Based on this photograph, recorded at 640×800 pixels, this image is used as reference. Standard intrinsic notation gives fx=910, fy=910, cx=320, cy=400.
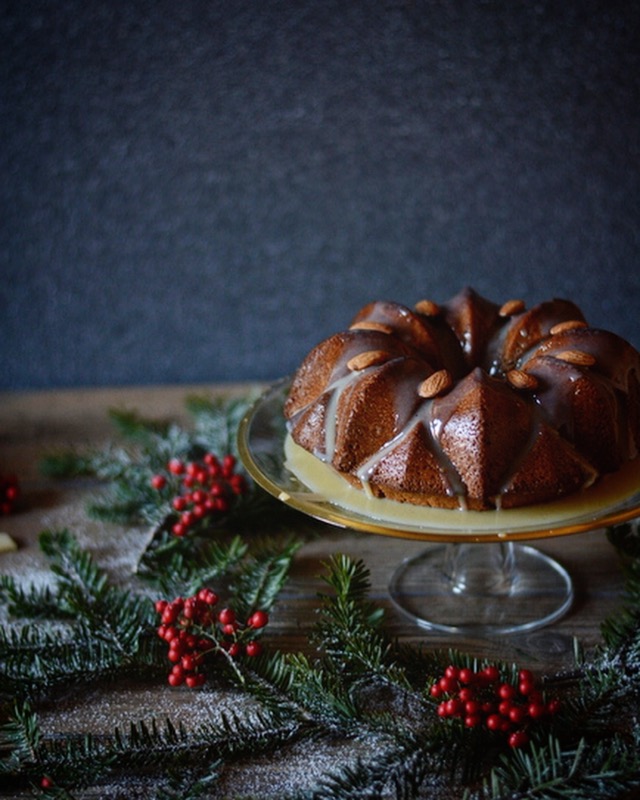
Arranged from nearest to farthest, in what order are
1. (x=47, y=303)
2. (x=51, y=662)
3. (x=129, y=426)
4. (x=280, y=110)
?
(x=51, y=662) < (x=129, y=426) < (x=280, y=110) < (x=47, y=303)

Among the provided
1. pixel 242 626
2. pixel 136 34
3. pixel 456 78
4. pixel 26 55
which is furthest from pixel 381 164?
pixel 242 626

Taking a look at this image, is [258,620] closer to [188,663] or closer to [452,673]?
[188,663]

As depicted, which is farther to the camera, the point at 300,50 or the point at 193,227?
the point at 193,227

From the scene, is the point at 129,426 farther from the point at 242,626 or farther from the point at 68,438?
the point at 242,626

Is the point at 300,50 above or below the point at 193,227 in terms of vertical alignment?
above

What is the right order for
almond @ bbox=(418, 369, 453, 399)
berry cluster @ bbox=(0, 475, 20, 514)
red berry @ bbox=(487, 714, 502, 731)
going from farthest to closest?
berry cluster @ bbox=(0, 475, 20, 514)
almond @ bbox=(418, 369, 453, 399)
red berry @ bbox=(487, 714, 502, 731)

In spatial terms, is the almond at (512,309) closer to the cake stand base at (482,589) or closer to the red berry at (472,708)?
the cake stand base at (482,589)

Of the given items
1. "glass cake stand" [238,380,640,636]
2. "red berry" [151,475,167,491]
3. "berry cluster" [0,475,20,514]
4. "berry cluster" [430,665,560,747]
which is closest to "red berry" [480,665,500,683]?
"berry cluster" [430,665,560,747]

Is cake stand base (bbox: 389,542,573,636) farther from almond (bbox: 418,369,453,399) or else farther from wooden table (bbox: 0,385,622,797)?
almond (bbox: 418,369,453,399)

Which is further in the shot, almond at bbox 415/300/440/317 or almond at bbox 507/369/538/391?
almond at bbox 415/300/440/317
